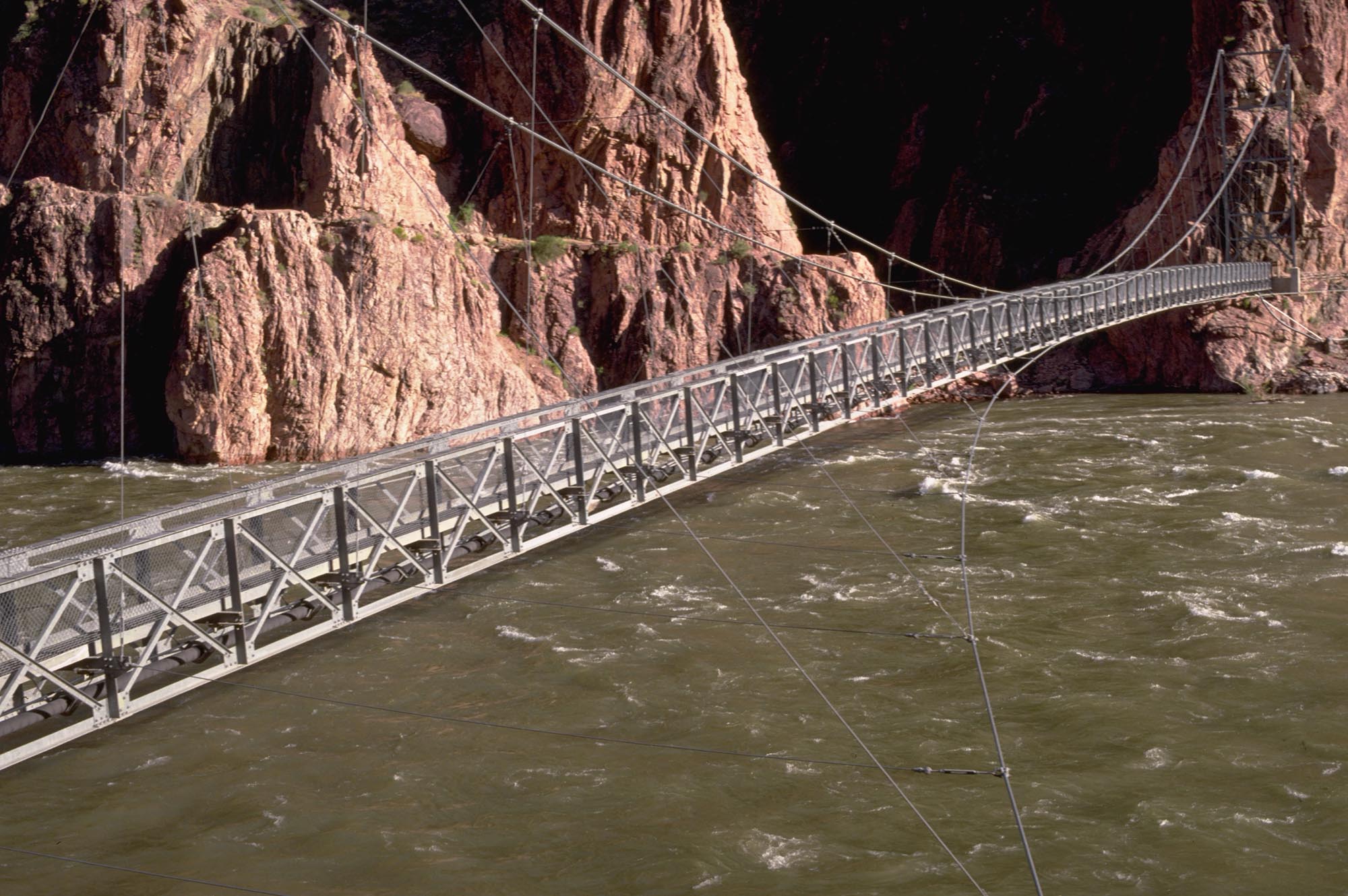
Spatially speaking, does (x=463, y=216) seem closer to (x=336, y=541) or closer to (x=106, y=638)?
(x=336, y=541)

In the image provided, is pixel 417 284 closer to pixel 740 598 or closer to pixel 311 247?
pixel 311 247

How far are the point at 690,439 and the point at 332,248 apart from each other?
12.9 meters

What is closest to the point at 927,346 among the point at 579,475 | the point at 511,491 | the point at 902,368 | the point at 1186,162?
the point at 902,368

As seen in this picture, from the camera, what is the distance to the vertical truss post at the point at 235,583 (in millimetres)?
9938

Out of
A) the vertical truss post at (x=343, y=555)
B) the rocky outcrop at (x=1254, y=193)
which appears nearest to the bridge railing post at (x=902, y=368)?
the vertical truss post at (x=343, y=555)

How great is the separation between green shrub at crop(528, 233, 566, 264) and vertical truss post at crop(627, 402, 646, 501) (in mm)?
16522

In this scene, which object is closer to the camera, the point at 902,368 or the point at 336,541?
the point at 336,541

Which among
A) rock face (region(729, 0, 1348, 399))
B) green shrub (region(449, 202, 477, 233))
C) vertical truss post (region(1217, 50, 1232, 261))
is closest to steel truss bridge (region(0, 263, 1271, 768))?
green shrub (region(449, 202, 477, 233))

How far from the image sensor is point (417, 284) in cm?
2725

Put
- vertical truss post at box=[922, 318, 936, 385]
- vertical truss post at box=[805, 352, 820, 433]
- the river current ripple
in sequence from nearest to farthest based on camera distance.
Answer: the river current ripple < vertical truss post at box=[805, 352, 820, 433] < vertical truss post at box=[922, 318, 936, 385]

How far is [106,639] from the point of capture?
9031mm

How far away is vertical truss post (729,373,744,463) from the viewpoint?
55.9 ft

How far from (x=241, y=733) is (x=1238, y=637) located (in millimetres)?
9995

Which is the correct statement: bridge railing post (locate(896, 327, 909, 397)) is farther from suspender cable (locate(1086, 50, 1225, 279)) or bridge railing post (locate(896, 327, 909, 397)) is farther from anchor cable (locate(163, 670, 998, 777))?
suspender cable (locate(1086, 50, 1225, 279))
